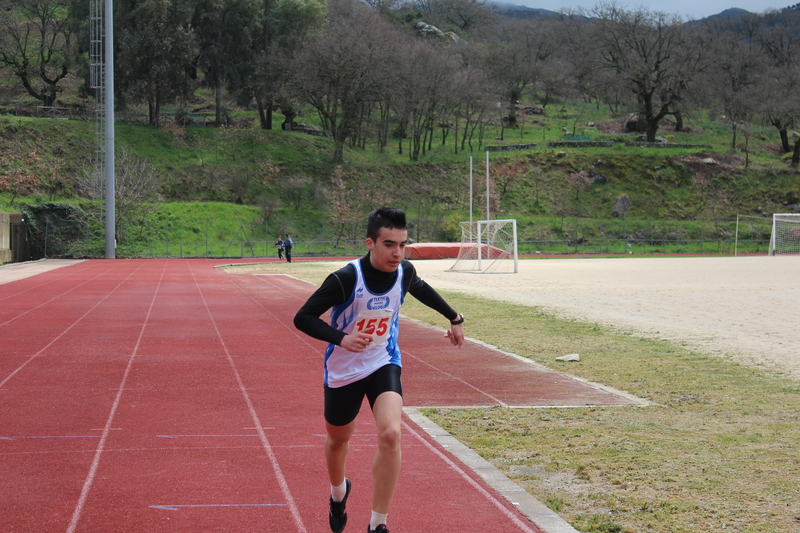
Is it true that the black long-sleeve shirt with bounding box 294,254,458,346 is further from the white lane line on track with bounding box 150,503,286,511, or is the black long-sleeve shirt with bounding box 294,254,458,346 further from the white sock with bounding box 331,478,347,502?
the white lane line on track with bounding box 150,503,286,511

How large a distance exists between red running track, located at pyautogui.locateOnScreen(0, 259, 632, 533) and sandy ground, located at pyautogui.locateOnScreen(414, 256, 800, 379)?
3762mm

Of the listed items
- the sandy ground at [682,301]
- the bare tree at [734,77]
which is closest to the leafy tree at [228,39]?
the sandy ground at [682,301]

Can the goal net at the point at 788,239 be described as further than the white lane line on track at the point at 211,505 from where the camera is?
Yes

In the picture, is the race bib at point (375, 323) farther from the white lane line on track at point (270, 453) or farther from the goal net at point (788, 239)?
the goal net at point (788, 239)

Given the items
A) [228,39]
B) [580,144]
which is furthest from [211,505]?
[580,144]

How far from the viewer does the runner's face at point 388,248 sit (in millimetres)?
4012

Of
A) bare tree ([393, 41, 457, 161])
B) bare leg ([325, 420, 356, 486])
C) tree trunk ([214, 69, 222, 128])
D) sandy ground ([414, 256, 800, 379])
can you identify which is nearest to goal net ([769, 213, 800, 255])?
sandy ground ([414, 256, 800, 379])

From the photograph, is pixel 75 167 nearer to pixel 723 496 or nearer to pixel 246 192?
pixel 246 192

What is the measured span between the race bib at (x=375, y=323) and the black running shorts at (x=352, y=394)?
0.17 meters

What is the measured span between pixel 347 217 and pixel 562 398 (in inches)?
1937

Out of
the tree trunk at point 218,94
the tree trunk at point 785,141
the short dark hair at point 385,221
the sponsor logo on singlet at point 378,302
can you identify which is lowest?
the sponsor logo on singlet at point 378,302

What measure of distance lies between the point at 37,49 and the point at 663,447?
84.7m

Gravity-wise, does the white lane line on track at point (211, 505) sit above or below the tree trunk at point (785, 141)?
below

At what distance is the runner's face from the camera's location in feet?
13.2
